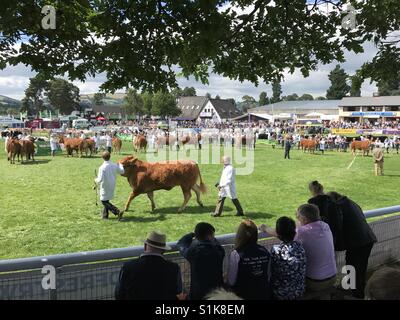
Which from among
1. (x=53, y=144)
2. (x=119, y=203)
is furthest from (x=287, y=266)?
(x=53, y=144)

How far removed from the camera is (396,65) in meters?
8.27

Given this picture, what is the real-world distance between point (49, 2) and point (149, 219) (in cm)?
610

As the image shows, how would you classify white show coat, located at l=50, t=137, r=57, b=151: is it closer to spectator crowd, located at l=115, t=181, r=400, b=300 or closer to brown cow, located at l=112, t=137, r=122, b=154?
brown cow, located at l=112, t=137, r=122, b=154

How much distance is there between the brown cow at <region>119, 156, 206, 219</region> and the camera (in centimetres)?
1116

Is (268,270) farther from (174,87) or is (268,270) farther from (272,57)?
(272,57)

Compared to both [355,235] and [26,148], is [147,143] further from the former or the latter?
[355,235]

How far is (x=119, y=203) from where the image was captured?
12.6 meters

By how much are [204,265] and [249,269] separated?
0.45 meters

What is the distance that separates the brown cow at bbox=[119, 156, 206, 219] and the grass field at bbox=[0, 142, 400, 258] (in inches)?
24.2

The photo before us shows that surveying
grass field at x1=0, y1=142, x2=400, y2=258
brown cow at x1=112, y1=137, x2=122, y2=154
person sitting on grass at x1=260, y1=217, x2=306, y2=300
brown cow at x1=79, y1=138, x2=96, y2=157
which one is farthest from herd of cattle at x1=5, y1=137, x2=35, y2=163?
person sitting on grass at x1=260, y1=217, x2=306, y2=300

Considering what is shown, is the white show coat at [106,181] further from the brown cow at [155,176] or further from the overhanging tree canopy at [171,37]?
the overhanging tree canopy at [171,37]

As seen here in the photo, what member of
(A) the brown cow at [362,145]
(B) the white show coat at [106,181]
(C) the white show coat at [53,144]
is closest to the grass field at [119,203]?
(B) the white show coat at [106,181]

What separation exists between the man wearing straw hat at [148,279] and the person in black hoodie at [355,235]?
2.72 m

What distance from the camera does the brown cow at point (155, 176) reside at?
1116cm
